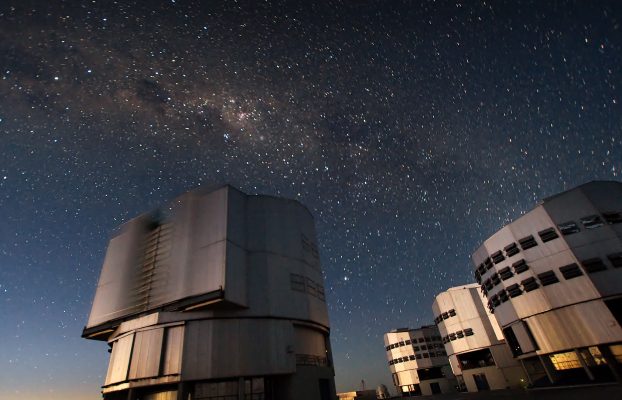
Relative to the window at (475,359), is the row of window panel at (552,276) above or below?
above

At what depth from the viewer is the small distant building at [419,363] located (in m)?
84.2

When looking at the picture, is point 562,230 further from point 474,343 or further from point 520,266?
point 474,343

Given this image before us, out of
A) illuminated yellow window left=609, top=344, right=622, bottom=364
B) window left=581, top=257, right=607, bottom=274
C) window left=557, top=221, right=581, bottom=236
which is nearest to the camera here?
illuminated yellow window left=609, top=344, right=622, bottom=364

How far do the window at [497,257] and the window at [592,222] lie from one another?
11.1m

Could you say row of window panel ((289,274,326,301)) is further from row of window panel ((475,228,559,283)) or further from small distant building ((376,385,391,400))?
small distant building ((376,385,391,400))

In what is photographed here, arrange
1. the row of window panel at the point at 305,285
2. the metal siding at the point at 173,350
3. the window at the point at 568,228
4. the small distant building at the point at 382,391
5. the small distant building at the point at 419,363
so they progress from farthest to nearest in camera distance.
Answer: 1. the small distant building at the point at 382,391
2. the small distant building at the point at 419,363
3. the window at the point at 568,228
4. the row of window panel at the point at 305,285
5. the metal siding at the point at 173,350

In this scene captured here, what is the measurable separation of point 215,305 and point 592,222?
41840 millimetres

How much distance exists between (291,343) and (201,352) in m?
7.74

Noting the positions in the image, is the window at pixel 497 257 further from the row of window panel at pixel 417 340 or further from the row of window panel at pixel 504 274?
the row of window panel at pixel 417 340

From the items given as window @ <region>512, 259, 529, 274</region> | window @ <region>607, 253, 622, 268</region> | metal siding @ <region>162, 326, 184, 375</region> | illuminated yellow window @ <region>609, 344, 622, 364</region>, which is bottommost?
illuminated yellow window @ <region>609, 344, 622, 364</region>

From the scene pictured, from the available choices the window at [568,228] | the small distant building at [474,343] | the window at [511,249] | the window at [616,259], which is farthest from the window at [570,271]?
the small distant building at [474,343]

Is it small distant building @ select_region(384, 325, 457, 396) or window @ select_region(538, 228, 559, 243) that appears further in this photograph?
small distant building @ select_region(384, 325, 457, 396)

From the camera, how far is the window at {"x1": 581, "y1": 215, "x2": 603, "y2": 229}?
3731cm

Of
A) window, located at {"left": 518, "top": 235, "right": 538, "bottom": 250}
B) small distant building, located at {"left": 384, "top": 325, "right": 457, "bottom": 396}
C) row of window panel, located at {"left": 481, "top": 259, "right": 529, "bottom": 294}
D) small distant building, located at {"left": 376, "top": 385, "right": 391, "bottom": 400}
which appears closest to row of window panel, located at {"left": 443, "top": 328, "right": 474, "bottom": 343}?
row of window panel, located at {"left": 481, "top": 259, "right": 529, "bottom": 294}
